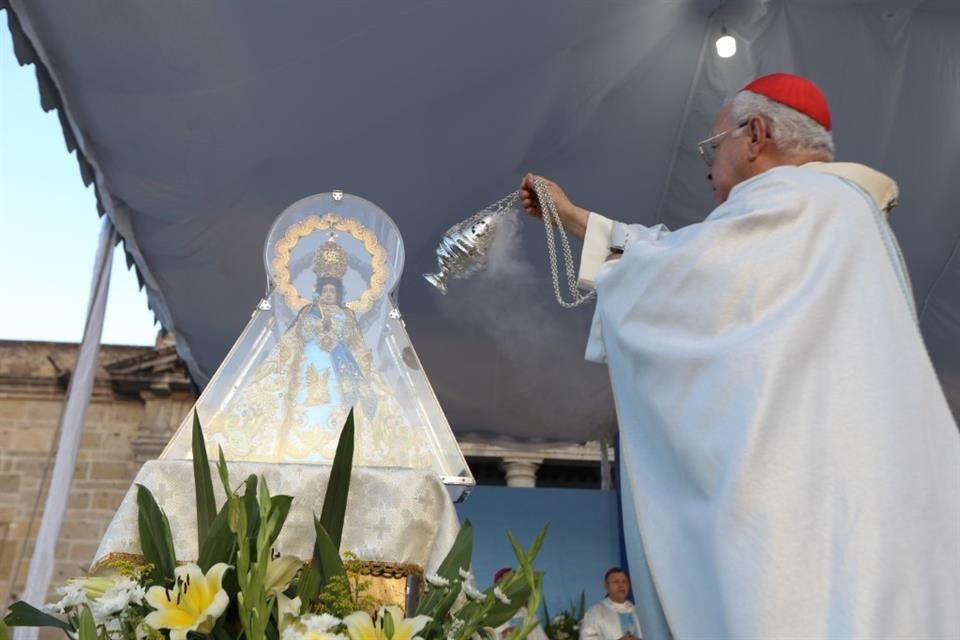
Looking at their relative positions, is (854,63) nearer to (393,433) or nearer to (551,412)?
(393,433)

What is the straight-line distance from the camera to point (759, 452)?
1447 millimetres

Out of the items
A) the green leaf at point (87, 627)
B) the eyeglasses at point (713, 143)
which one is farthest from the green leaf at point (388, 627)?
the eyeglasses at point (713, 143)

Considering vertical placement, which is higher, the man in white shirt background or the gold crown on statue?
the gold crown on statue

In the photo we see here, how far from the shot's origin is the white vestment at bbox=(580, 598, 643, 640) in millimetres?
6891

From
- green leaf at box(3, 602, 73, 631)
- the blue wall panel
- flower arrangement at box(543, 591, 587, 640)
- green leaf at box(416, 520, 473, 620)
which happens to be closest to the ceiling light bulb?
green leaf at box(416, 520, 473, 620)

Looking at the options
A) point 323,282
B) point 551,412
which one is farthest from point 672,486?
point 551,412

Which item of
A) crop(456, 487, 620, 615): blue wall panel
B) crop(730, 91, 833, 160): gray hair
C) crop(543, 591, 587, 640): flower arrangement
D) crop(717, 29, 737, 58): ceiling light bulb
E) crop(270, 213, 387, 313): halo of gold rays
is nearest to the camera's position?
crop(730, 91, 833, 160): gray hair

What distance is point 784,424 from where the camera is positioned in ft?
4.81

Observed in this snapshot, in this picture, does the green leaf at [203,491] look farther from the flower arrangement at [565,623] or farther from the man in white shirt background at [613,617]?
the flower arrangement at [565,623]

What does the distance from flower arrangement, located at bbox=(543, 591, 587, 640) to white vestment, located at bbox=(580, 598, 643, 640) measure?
75cm

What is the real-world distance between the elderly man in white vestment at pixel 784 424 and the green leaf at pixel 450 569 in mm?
280

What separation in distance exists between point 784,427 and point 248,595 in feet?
2.59

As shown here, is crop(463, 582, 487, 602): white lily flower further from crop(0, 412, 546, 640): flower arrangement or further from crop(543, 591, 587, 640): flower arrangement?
crop(543, 591, 587, 640): flower arrangement

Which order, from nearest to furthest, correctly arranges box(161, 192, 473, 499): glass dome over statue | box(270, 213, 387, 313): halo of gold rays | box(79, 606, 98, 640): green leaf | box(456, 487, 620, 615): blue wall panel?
box(79, 606, 98, 640): green leaf, box(161, 192, 473, 499): glass dome over statue, box(270, 213, 387, 313): halo of gold rays, box(456, 487, 620, 615): blue wall panel
